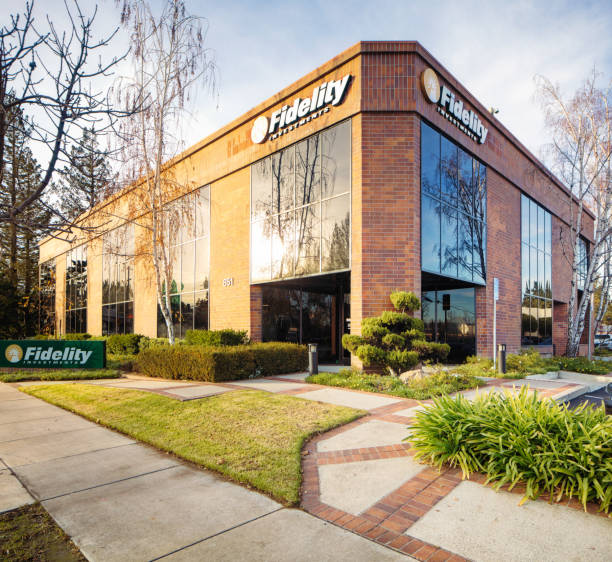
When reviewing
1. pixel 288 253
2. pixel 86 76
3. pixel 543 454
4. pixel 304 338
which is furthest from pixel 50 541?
pixel 304 338

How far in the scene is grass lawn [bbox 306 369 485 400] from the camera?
8.59 metres

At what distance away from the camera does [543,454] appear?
12.8 ft

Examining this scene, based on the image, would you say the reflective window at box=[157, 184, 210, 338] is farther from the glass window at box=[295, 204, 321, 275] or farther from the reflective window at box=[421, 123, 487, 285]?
the reflective window at box=[421, 123, 487, 285]

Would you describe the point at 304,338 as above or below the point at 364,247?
below

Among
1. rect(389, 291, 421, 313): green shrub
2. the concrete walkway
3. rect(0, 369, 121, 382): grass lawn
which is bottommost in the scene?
rect(0, 369, 121, 382): grass lawn

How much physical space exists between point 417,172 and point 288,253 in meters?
4.95

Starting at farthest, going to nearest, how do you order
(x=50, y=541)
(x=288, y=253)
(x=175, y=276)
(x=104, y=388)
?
(x=175, y=276) < (x=288, y=253) < (x=104, y=388) < (x=50, y=541)

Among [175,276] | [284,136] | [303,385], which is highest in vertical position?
[284,136]

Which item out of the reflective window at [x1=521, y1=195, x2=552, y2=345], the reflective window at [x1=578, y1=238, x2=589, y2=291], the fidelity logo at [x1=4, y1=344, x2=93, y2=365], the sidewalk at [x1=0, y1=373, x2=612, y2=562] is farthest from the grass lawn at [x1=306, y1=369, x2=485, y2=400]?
the reflective window at [x1=578, y1=238, x2=589, y2=291]

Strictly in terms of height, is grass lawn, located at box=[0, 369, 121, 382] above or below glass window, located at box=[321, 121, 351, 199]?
below

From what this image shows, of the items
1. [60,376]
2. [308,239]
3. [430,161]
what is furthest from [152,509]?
[430,161]

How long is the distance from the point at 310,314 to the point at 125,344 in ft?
30.0

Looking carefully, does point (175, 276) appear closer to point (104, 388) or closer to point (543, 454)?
point (104, 388)

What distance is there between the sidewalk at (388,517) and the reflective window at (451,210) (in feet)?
29.5
